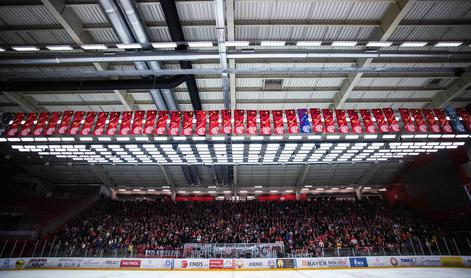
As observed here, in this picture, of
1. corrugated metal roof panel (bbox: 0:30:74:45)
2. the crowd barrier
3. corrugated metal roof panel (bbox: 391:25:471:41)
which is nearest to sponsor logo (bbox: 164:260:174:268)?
the crowd barrier

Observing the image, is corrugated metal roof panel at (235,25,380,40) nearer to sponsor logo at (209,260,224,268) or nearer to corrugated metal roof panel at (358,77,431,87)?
corrugated metal roof panel at (358,77,431,87)

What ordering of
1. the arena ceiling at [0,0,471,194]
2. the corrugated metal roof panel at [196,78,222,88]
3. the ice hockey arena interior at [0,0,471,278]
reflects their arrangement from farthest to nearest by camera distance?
the corrugated metal roof panel at [196,78,222,88], the ice hockey arena interior at [0,0,471,278], the arena ceiling at [0,0,471,194]

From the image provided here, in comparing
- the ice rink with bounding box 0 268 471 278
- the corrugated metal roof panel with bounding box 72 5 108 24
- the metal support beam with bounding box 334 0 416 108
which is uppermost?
the corrugated metal roof panel with bounding box 72 5 108 24

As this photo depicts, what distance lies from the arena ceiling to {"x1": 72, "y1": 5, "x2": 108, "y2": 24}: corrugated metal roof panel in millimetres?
46

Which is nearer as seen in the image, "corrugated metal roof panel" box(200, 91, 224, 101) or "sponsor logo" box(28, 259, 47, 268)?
"sponsor logo" box(28, 259, 47, 268)

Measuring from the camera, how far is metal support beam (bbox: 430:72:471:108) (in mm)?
14719

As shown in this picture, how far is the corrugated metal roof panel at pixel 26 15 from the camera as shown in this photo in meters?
10.7

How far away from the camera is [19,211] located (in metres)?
24.8

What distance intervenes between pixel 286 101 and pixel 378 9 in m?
7.88

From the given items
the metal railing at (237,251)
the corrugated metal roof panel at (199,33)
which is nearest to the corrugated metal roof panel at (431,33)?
the corrugated metal roof panel at (199,33)

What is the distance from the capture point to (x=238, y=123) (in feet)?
40.3

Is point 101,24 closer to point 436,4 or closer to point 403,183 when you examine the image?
point 436,4

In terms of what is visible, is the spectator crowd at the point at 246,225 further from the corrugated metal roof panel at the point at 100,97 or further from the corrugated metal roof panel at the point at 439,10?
the corrugated metal roof panel at the point at 439,10

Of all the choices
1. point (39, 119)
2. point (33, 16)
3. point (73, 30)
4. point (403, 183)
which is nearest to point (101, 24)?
point (73, 30)
